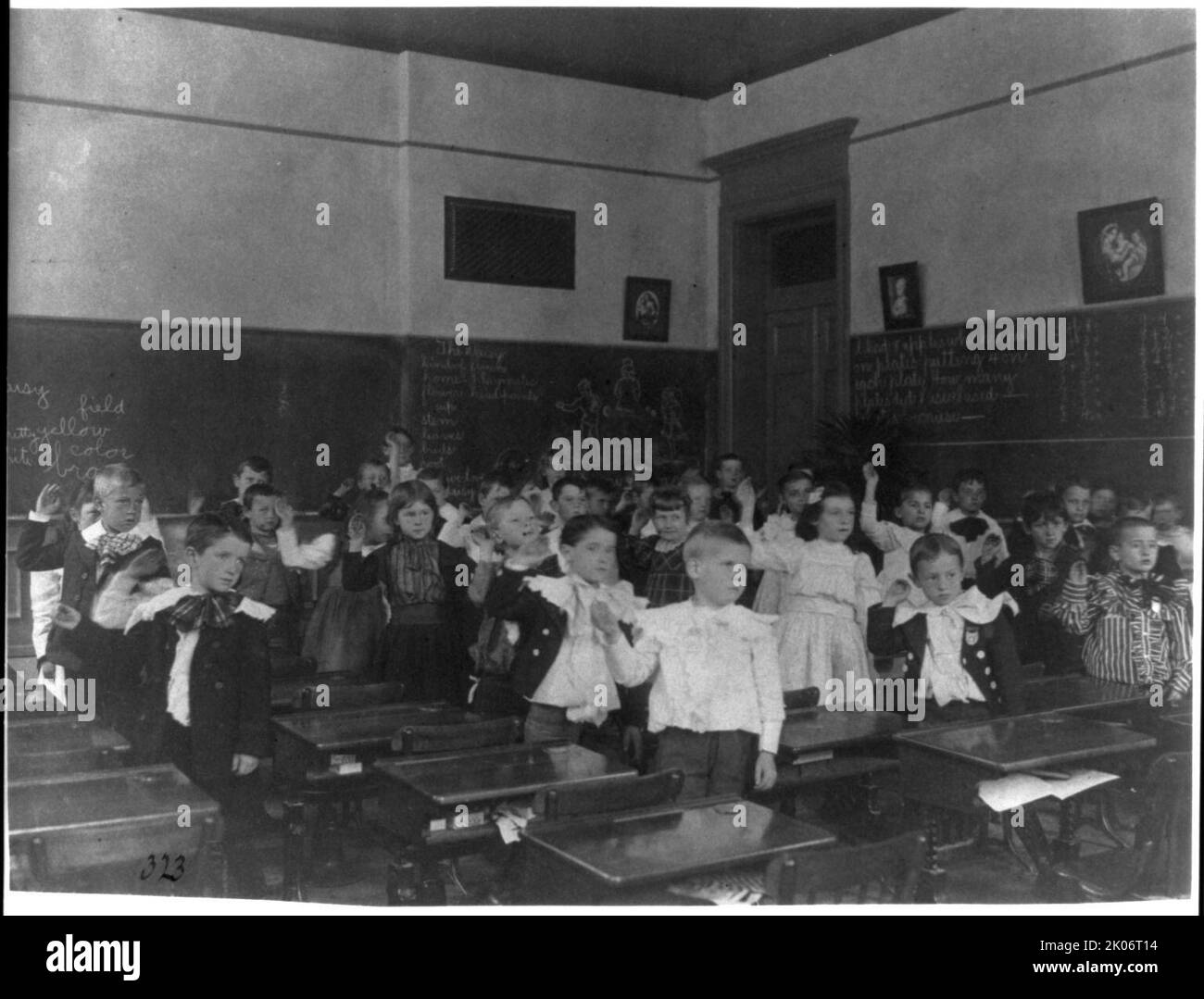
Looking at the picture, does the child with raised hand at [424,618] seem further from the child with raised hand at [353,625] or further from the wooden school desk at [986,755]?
the wooden school desk at [986,755]

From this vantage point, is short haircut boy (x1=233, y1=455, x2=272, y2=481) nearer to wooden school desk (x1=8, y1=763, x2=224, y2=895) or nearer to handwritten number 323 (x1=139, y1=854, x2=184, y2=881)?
handwritten number 323 (x1=139, y1=854, x2=184, y2=881)

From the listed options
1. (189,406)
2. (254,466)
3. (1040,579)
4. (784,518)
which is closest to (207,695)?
(189,406)

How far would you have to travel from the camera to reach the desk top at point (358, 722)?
3.01 meters

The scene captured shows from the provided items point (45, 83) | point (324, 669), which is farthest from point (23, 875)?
point (45, 83)

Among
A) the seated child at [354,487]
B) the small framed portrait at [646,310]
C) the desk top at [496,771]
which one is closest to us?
the desk top at [496,771]

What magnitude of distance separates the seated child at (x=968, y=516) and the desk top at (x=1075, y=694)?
841 mm

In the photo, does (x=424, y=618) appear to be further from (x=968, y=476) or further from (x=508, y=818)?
Result: (x=968, y=476)

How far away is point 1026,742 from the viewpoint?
3.00 meters

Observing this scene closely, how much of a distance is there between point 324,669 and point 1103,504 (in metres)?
2.84

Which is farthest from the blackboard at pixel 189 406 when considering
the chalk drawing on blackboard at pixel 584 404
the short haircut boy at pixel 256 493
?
the chalk drawing on blackboard at pixel 584 404

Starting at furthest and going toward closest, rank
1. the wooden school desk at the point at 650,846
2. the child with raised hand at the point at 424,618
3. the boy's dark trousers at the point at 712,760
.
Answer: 1. the child with raised hand at the point at 424,618
2. the boy's dark trousers at the point at 712,760
3. the wooden school desk at the point at 650,846

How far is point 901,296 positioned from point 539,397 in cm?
157

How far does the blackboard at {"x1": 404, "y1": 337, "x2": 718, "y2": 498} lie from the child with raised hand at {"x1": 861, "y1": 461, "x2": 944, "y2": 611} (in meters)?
0.88

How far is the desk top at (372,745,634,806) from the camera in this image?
8.66ft
